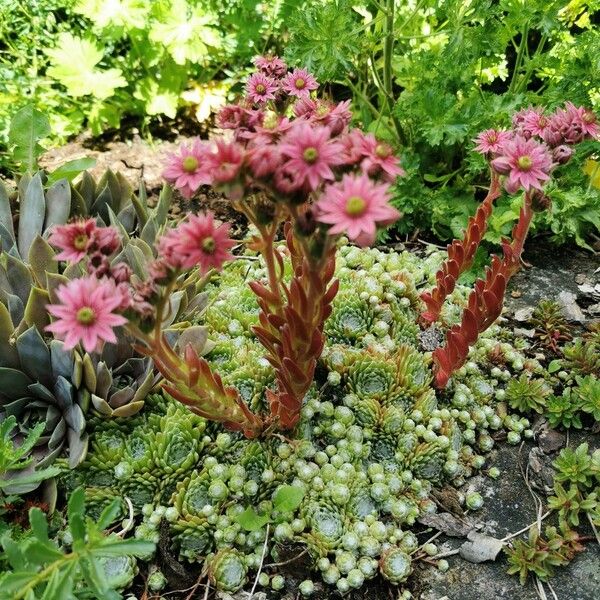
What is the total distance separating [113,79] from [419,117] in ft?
5.98

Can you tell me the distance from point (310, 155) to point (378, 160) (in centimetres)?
20

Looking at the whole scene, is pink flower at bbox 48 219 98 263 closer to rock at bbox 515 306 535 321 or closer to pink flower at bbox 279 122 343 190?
pink flower at bbox 279 122 343 190

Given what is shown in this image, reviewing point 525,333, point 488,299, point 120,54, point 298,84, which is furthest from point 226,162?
point 120,54

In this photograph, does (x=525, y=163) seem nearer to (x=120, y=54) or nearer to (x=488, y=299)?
(x=488, y=299)

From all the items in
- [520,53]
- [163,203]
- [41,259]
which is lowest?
[41,259]

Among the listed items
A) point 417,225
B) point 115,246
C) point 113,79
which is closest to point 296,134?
point 115,246

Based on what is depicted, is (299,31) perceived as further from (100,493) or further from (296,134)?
(100,493)

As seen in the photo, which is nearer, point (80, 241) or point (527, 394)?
point (80, 241)

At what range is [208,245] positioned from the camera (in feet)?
4.64

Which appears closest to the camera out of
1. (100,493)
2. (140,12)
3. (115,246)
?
(115,246)

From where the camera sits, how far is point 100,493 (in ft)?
6.82

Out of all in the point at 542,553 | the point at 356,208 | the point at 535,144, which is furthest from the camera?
the point at 542,553

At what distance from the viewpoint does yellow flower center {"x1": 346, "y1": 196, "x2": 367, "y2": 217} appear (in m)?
1.35

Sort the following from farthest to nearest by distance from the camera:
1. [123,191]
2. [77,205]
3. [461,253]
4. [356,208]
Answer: [123,191] < [77,205] < [461,253] < [356,208]
